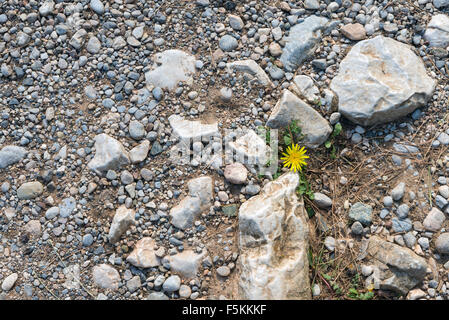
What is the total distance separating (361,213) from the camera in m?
4.00

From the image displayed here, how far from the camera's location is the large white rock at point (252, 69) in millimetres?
4258

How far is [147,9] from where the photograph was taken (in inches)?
177

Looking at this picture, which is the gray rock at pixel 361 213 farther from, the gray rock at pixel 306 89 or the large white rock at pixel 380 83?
the gray rock at pixel 306 89

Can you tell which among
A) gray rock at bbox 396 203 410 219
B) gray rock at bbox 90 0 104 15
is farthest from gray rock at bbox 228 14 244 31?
gray rock at bbox 396 203 410 219

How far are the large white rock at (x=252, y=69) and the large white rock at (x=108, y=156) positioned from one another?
1.36 meters

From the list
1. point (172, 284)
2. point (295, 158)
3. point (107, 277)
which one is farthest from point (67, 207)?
point (295, 158)

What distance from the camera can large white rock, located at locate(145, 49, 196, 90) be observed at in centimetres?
429

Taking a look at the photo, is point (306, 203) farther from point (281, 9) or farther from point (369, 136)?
point (281, 9)

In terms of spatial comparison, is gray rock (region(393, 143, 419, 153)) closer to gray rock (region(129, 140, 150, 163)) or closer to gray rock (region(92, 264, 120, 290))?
gray rock (region(129, 140, 150, 163))

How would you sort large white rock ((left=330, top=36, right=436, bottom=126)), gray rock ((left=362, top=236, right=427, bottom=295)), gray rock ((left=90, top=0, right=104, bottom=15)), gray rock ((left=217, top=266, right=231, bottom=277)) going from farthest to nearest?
gray rock ((left=90, top=0, right=104, bottom=15)), large white rock ((left=330, top=36, right=436, bottom=126)), gray rock ((left=217, top=266, right=231, bottom=277)), gray rock ((left=362, top=236, right=427, bottom=295))

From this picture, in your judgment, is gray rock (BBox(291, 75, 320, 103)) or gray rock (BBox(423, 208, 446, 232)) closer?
gray rock (BBox(423, 208, 446, 232))

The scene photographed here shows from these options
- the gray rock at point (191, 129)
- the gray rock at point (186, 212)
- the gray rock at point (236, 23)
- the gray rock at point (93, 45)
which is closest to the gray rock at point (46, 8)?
the gray rock at point (93, 45)

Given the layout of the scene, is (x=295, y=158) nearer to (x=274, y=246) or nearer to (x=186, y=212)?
(x=274, y=246)

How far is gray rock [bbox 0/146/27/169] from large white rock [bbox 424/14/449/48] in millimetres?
4274
